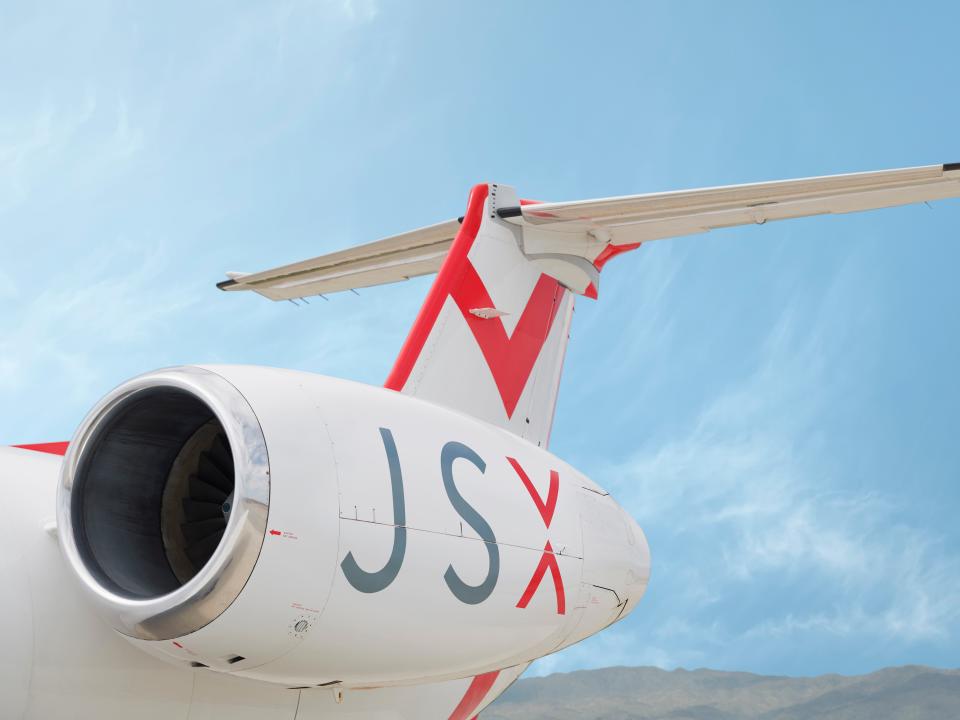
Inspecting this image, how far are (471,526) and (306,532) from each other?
924 mm

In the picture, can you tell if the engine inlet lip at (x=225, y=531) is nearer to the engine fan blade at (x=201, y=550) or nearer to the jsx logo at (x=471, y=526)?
the jsx logo at (x=471, y=526)

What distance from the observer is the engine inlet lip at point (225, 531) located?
11.6 feet

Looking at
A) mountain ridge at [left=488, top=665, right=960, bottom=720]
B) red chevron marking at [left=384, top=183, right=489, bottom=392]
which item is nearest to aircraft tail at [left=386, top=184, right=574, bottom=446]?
red chevron marking at [left=384, top=183, right=489, bottom=392]

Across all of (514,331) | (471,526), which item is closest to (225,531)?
(471,526)

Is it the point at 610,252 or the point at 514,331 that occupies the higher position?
the point at 610,252

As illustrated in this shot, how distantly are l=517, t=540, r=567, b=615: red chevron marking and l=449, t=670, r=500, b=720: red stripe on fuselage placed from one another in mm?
924

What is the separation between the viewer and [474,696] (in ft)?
18.9

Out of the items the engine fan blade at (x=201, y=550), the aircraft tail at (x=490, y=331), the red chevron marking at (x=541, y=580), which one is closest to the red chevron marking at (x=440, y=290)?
the aircraft tail at (x=490, y=331)

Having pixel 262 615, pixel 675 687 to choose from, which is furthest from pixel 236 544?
pixel 675 687

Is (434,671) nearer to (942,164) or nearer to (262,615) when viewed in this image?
(262,615)

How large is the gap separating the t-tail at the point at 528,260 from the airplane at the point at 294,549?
0.03 metres

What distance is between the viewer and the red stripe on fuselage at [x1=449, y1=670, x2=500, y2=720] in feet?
18.5

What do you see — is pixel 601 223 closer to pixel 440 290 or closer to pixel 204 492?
pixel 440 290

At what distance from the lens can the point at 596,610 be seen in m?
5.29
